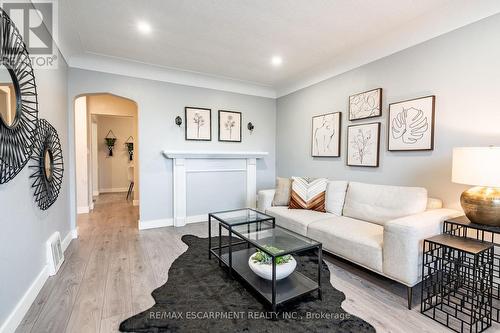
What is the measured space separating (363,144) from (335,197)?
822 mm

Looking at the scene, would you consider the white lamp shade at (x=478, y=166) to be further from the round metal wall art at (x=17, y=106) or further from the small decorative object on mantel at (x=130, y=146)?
the small decorative object on mantel at (x=130, y=146)

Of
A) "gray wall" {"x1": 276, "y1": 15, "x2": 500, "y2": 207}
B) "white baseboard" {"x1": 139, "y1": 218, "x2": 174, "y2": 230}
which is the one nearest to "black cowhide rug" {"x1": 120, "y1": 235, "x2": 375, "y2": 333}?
"gray wall" {"x1": 276, "y1": 15, "x2": 500, "y2": 207}

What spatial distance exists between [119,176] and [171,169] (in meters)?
4.90

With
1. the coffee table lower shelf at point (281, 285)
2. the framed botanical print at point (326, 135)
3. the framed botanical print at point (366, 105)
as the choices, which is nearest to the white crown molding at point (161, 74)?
the framed botanical print at point (326, 135)

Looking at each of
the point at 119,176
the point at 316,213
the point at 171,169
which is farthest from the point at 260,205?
the point at 119,176

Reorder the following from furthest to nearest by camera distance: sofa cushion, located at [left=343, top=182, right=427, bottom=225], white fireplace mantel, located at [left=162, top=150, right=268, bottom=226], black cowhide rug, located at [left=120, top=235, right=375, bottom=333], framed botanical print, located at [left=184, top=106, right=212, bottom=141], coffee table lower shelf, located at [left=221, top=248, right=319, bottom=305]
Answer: framed botanical print, located at [left=184, top=106, right=212, bottom=141], white fireplace mantel, located at [left=162, top=150, right=268, bottom=226], sofa cushion, located at [left=343, top=182, right=427, bottom=225], coffee table lower shelf, located at [left=221, top=248, right=319, bottom=305], black cowhide rug, located at [left=120, top=235, right=375, bottom=333]

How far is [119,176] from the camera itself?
26.3ft

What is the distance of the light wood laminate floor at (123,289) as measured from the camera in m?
1.71

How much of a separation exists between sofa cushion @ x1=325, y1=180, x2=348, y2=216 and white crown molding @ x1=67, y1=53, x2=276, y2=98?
2.58 m

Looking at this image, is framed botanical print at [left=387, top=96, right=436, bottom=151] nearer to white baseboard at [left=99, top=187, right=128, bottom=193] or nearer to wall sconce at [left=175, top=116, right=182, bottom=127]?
wall sconce at [left=175, top=116, right=182, bottom=127]

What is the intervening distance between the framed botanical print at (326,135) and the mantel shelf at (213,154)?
1.09m

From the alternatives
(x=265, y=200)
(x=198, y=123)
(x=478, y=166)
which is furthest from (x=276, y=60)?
(x=478, y=166)

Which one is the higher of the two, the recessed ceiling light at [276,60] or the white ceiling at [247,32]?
the recessed ceiling light at [276,60]

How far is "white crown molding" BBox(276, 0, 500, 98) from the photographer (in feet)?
7.29
